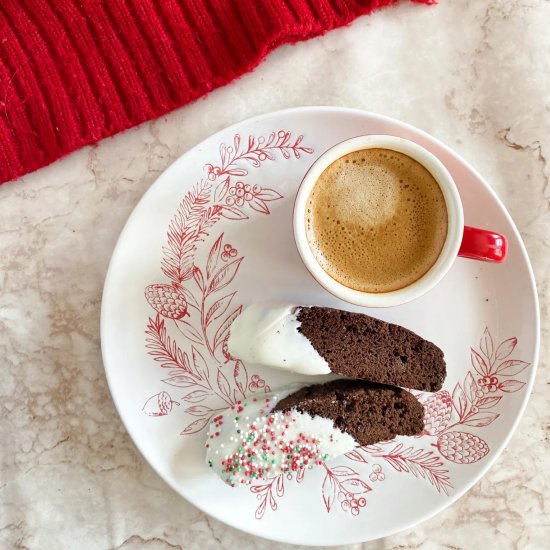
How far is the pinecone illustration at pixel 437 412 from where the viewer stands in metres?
0.88

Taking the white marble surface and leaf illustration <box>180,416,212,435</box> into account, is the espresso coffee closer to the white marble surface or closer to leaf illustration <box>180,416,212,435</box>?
the white marble surface

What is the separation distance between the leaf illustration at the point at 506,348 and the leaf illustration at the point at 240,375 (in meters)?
0.38

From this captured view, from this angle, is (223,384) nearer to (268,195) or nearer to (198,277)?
(198,277)

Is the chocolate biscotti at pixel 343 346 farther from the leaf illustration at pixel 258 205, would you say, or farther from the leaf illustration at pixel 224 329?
the leaf illustration at pixel 258 205

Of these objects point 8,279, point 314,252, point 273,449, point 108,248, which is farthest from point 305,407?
point 8,279

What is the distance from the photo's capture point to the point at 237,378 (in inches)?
34.9

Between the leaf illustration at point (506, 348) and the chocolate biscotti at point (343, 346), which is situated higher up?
the chocolate biscotti at point (343, 346)

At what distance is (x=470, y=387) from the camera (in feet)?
2.89

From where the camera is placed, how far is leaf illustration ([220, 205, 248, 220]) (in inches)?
34.5

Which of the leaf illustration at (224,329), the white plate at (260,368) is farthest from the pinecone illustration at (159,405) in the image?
the leaf illustration at (224,329)

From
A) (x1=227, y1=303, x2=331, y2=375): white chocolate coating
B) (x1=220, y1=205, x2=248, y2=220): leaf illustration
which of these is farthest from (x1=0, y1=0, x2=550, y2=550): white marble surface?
(x1=227, y1=303, x2=331, y2=375): white chocolate coating

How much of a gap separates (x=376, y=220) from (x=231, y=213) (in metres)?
0.21

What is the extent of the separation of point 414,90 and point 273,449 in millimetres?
594

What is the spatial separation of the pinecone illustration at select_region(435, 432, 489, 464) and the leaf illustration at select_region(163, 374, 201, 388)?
38 cm
